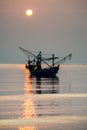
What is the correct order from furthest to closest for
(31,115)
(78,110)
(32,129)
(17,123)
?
(78,110) → (31,115) → (17,123) → (32,129)

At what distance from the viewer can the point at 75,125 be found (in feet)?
88.9

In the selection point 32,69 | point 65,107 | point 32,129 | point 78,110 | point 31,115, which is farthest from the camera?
point 32,69

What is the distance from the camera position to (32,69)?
101 meters

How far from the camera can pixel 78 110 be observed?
3466 cm

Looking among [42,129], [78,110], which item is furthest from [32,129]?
[78,110]

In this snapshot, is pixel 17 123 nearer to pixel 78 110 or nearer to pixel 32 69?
pixel 78 110

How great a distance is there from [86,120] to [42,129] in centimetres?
438

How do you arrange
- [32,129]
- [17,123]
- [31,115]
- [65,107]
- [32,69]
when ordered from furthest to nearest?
[32,69] → [65,107] → [31,115] → [17,123] → [32,129]

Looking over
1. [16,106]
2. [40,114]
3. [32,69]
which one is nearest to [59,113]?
[40,114]

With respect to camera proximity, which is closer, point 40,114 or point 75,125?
point 75,125

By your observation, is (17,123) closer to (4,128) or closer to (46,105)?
(4,128)

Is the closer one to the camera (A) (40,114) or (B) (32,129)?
(B) (32,129)

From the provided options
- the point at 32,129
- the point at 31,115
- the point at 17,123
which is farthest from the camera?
the point at 31,115

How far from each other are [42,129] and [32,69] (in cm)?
7514
